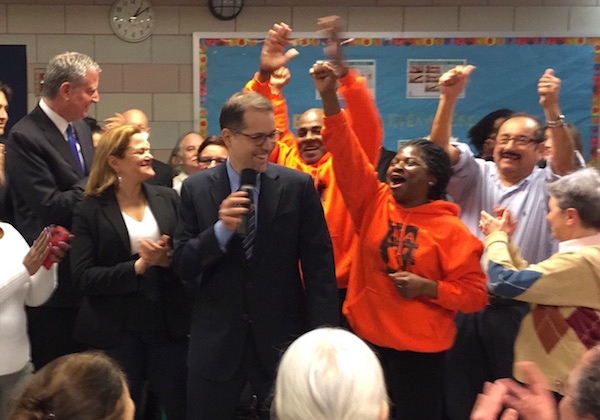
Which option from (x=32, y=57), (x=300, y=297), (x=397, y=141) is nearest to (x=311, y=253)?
(x=300, y=297)

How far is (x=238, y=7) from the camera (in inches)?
202

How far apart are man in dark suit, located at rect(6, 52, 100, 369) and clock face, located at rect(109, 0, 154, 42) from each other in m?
2.20

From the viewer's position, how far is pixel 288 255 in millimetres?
2469

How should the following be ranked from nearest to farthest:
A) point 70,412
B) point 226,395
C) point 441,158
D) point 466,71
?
point 70,412, point 226,395, point 441,158, point 466,71

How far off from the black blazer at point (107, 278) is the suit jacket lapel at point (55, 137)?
294 mm

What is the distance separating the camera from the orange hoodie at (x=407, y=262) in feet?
8.32

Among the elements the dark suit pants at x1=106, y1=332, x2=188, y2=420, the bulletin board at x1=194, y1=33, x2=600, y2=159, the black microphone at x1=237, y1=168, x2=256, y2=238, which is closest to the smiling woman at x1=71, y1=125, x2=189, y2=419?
the dark suit pants at x1=106, y1=332, x2=188, y2=420

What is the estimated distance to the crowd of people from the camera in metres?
2.45

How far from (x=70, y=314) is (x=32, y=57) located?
2.83m

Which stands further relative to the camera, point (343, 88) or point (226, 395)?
point (343, 88)

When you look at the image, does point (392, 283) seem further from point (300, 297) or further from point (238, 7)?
point (238, 7)

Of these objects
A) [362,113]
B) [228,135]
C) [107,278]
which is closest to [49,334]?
[107,278]

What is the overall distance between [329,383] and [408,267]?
134cm

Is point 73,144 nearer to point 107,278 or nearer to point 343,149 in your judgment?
point 107,278
